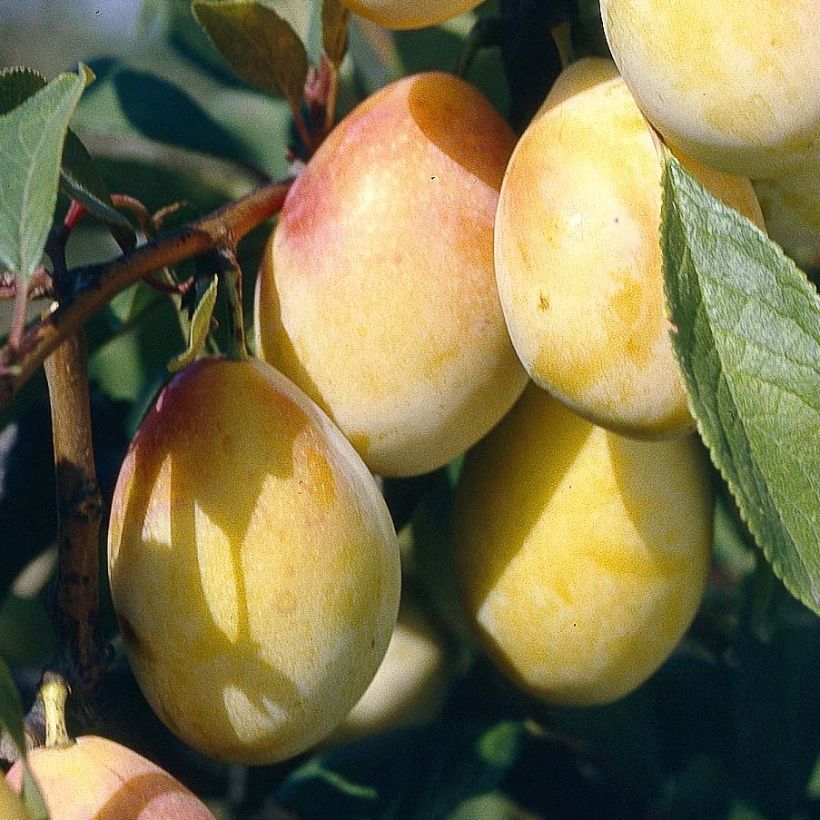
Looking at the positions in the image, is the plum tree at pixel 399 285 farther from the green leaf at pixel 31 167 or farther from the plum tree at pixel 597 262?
the green leaf at pixel 31 167

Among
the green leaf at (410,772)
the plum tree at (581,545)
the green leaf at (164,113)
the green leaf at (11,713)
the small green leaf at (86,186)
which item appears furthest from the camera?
the green leaf at (164,113)

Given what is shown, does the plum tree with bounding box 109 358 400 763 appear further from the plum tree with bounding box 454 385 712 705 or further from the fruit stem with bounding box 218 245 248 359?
the plum tree with bounding box 454 385 712 705

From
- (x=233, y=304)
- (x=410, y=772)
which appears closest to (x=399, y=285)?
(x=233, y=304)

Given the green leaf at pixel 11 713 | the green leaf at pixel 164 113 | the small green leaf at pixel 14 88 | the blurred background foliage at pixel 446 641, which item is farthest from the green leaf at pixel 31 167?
the green leaf at pixel 164 113

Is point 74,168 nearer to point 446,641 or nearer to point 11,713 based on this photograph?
point 11,713

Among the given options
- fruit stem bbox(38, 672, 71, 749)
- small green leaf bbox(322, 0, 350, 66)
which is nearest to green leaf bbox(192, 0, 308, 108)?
small green leaf bbox(322, 0, 350, 66)

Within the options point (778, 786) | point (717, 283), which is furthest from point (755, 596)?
point (717, 283)
